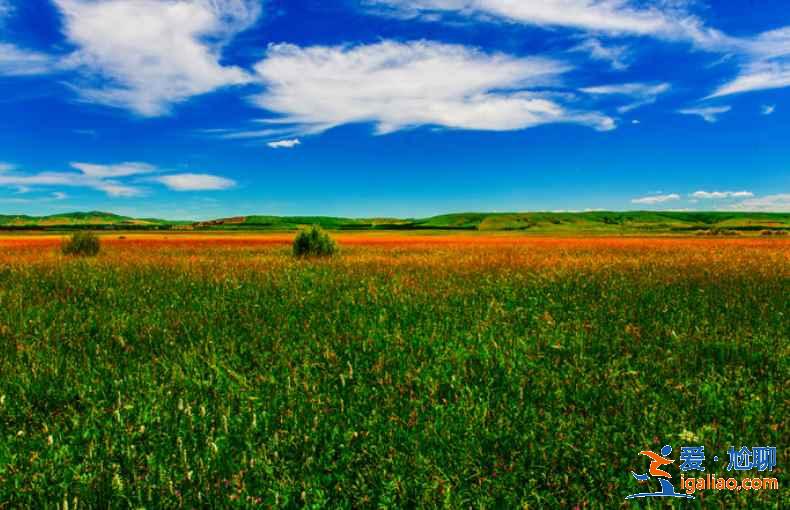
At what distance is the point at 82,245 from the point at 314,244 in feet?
39.1

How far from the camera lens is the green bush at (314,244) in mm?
19812

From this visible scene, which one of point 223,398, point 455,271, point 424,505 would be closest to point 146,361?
point 223,398

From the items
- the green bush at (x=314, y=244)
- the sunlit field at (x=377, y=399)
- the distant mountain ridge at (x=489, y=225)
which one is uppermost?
the distant mountain ridge at (x=489, y=225)

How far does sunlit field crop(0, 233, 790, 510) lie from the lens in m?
2.88

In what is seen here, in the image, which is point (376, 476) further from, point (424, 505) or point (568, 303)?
point (568, 303)

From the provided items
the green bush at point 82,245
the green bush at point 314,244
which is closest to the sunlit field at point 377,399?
the green bush at point 314,244

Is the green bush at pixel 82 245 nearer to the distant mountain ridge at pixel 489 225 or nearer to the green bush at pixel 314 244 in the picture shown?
the green bush at pixel 314 244

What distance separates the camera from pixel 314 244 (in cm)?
2008

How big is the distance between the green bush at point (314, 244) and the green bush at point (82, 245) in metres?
10.1

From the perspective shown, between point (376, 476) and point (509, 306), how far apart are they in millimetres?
5434

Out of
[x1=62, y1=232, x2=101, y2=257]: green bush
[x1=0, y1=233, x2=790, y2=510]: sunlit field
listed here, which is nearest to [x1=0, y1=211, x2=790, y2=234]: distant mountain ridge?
[x1=62, y1=232, x2=101, y2=257]: green bush

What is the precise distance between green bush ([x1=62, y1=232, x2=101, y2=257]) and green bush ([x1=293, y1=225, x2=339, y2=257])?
1012cm

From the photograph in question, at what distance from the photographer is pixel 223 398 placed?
399 cm

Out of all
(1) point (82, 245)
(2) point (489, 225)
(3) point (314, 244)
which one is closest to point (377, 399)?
(3) point (314, 244)
